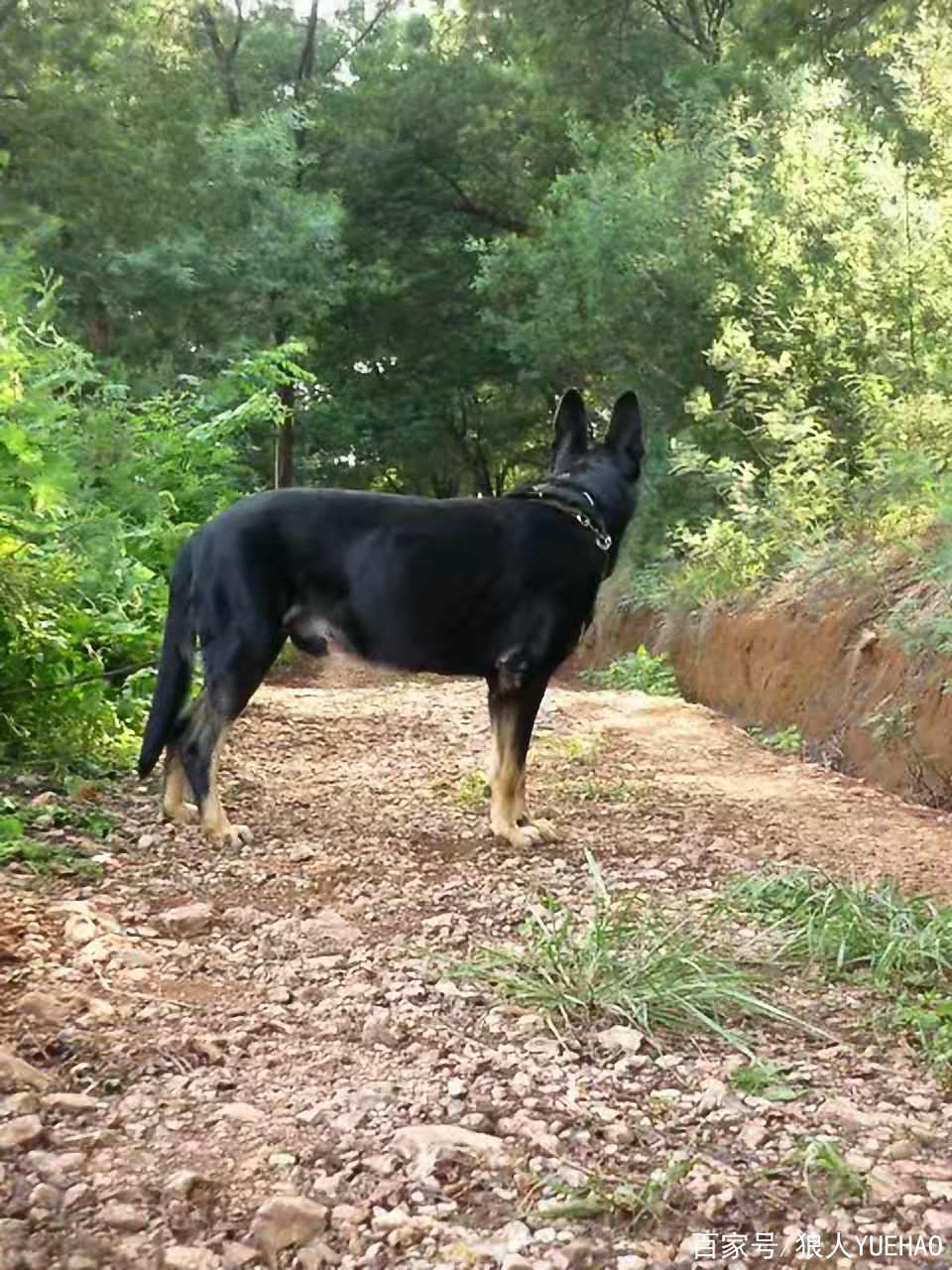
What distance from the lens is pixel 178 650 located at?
14.8 ft

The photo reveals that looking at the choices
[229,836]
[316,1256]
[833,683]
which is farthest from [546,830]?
[833,683]

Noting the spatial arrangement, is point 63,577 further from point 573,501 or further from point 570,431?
point 570,431

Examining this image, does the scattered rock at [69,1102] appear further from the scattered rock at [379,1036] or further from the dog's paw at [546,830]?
the dog's paw at [546,830]

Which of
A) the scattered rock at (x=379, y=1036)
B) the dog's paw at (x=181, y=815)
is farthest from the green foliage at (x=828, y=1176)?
the dog's paw at (x=181, y=815)

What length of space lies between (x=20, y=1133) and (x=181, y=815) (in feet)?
7.71

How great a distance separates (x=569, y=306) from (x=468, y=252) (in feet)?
23.3

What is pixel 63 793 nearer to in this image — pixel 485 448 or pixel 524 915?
pixel 524 915

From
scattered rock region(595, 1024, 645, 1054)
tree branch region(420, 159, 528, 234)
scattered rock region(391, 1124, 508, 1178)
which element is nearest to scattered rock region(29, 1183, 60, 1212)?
scattered rock region(391, 1124, 508, 1178)

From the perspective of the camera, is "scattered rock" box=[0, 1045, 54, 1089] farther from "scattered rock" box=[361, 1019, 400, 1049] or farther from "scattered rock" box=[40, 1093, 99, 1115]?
"scattered rock" box=[361, 1019, 400, 1049]

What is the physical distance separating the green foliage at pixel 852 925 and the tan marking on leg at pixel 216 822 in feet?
5.89

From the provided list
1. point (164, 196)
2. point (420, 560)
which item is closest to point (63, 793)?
point (420, 560)

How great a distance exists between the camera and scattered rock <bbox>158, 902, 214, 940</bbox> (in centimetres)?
337

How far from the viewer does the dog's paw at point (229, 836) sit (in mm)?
4250

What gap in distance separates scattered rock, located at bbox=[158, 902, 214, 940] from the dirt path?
1 centimetres
